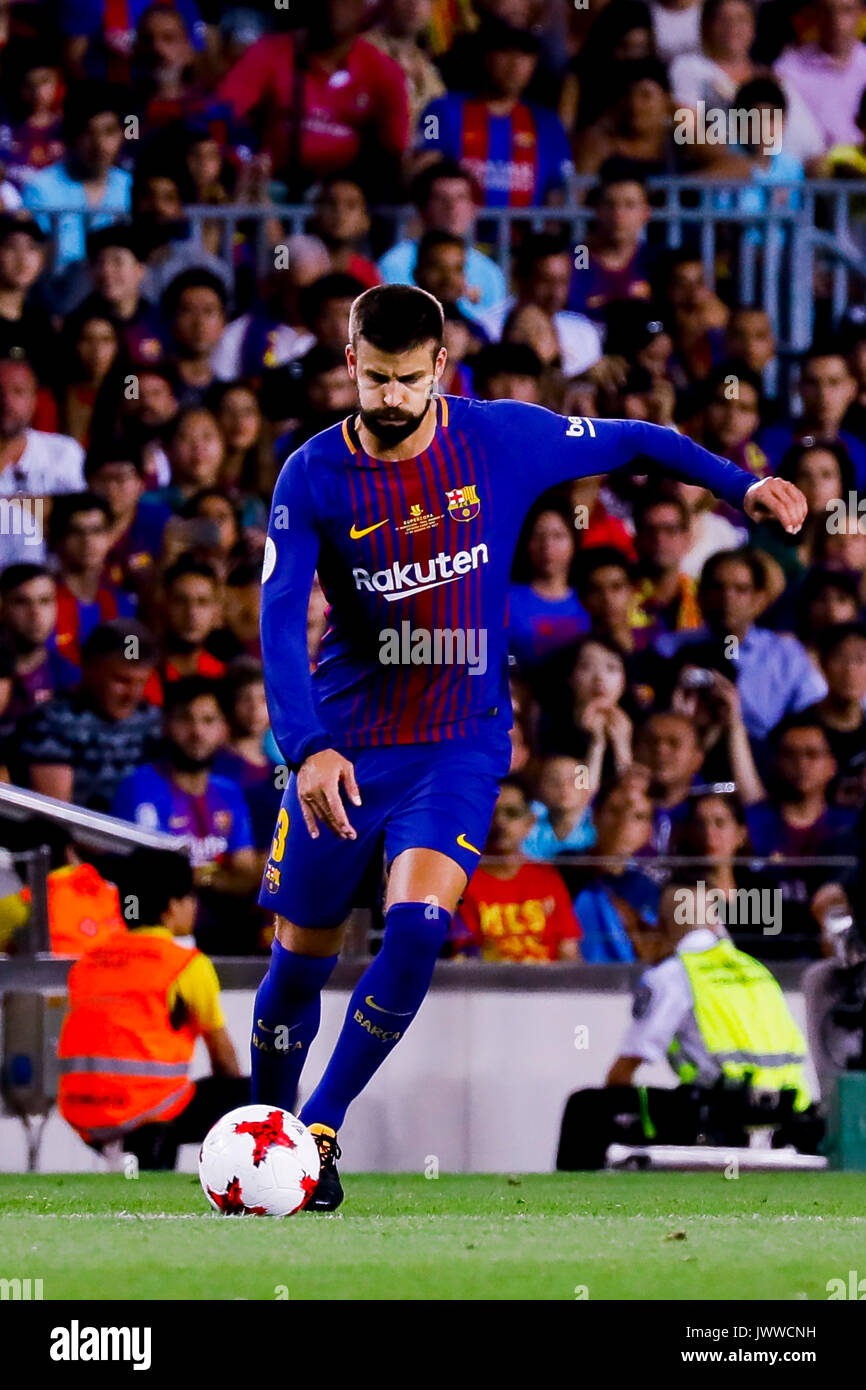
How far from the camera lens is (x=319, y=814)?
6199 millimetres

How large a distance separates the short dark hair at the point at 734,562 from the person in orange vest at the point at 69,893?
331 centimetres

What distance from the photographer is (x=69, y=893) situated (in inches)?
383

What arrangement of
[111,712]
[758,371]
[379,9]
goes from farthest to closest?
[379,9], [758,371], [111,712]

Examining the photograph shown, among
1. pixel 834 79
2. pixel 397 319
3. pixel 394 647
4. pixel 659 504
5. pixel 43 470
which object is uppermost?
pixel 834 79

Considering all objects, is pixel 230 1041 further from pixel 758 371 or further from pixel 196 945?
pixel 758 371

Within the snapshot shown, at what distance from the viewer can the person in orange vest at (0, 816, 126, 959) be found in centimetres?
968

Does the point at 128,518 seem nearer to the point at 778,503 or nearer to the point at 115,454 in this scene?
the point at 115,454

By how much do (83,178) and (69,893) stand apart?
4.63 metres

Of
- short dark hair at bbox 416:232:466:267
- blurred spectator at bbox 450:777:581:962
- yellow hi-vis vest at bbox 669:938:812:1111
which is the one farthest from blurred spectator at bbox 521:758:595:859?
short dark hair at bbox 416:232:466:267

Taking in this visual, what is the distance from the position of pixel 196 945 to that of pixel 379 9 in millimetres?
5988

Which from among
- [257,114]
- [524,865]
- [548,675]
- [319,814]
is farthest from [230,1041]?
[257,114]

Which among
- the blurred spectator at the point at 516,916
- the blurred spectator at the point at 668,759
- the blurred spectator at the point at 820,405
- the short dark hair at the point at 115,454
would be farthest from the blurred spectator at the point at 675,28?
the blurred spectator at the point at 516,916

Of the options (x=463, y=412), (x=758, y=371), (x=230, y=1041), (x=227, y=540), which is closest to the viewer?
(x=463, y=412)

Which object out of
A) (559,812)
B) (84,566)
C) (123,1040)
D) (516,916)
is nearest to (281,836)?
(123,1040)
